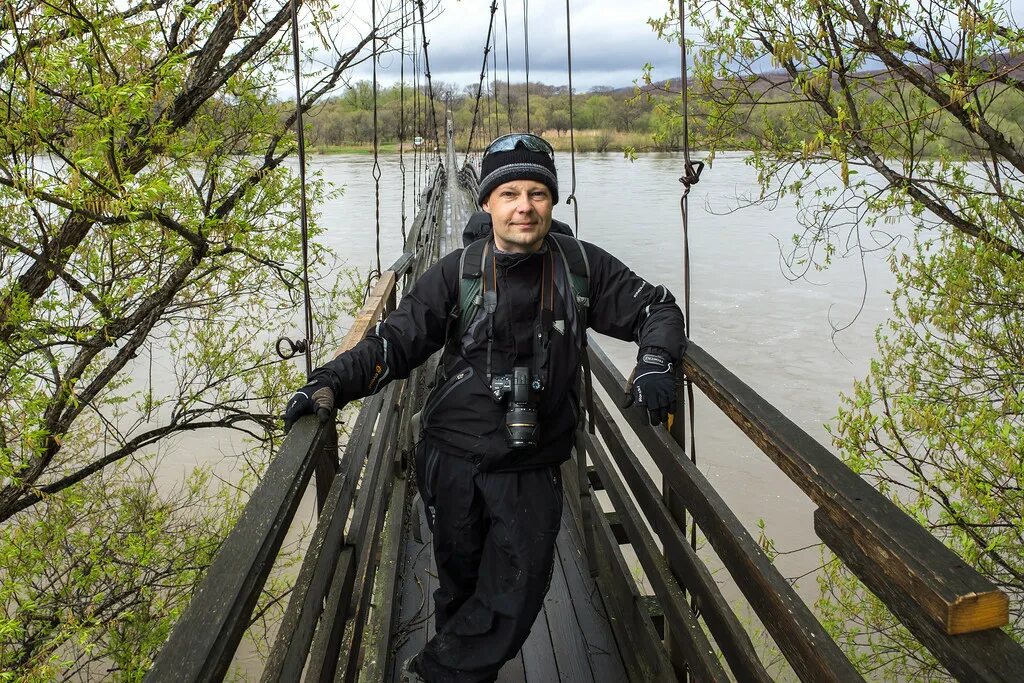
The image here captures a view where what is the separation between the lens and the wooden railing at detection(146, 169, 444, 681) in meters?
0.92

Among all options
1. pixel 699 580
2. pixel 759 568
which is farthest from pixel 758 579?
pixel 699 580

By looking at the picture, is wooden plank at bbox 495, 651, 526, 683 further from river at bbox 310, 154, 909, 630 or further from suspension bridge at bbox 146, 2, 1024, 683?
river at bbox 310, 154, 909, 630

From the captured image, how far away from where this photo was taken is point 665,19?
532 cm

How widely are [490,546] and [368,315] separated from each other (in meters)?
0.78

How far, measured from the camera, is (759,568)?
52.7 inches

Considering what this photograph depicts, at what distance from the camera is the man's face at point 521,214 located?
1719 millimetres

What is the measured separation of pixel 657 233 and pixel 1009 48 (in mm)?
18834

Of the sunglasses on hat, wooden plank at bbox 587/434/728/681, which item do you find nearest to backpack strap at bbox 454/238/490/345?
the sunglasses on hat

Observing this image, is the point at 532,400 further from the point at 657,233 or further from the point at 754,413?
the point at 657,233

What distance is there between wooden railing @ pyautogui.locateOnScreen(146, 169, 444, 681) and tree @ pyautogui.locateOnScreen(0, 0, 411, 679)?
2683 millimetres

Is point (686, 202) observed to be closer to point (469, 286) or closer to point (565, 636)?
point (469, 286)

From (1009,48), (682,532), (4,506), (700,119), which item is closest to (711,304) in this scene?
(700,119)

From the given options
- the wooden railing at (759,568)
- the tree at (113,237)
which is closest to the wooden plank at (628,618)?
the wooden railing at (759,568)

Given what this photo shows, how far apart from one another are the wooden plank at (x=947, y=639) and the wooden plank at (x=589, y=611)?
3.50 ft
